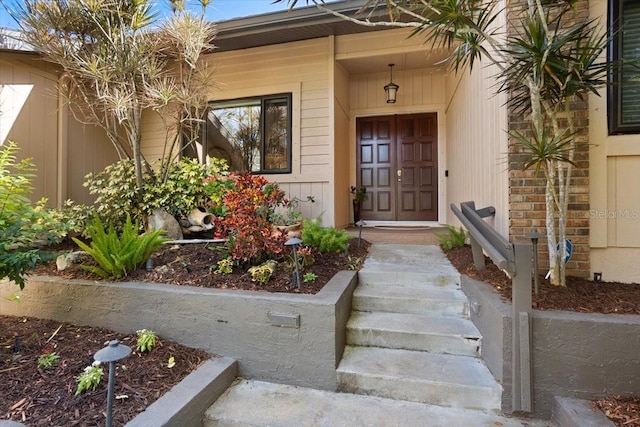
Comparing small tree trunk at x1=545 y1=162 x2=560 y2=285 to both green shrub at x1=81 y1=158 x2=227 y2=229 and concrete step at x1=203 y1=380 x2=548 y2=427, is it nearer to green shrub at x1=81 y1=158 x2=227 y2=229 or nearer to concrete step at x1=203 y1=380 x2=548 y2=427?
concrete step at x1=203 y1=380 x2=548 y2=427

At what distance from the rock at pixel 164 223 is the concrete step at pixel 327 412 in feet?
7.75

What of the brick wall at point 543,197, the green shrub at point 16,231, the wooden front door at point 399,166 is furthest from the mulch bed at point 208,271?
the wooden front door at point 399,166

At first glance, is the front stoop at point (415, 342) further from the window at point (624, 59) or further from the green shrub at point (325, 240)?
the window at point (624, 59)

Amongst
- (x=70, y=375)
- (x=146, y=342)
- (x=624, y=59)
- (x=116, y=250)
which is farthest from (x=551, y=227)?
(x=116, y=250)

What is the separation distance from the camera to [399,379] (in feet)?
6.77

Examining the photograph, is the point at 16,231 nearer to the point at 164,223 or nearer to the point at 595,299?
the point at 164,223

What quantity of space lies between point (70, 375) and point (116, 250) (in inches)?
41.5

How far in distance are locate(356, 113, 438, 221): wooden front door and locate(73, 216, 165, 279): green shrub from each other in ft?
14.4

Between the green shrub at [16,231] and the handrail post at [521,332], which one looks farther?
the green shrub at [16,231]

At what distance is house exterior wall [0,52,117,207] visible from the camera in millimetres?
4387

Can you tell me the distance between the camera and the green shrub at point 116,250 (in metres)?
2.71

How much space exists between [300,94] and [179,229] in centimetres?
297

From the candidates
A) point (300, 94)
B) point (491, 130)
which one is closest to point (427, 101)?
point (300, 94)

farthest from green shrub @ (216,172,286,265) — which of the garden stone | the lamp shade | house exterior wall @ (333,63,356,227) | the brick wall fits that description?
the lamp shade
